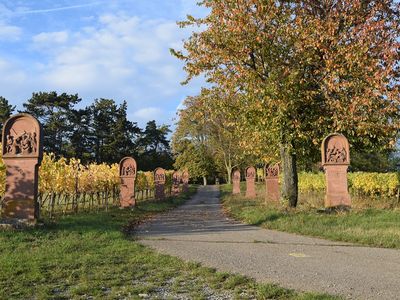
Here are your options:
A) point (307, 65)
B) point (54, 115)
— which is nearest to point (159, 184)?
point (307, 65)

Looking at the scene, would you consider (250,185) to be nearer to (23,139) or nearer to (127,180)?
(127,180)

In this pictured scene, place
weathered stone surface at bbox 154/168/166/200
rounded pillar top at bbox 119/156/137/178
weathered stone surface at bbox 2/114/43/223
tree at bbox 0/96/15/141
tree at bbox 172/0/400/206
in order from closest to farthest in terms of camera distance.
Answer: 1. weathered stone surface at bbox 2/114/43/223
2. tree at bbox 172/0/400/206
3. rounded pillar top at bbox 119/156/137/178
4. weathered stone surface at bbox 154/168/166/200
5. tree at bbox 0/96/15/141

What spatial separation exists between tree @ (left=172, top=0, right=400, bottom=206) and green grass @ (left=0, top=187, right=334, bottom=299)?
8.37 metres

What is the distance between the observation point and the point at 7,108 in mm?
52656

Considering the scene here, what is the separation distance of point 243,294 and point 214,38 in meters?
12.3

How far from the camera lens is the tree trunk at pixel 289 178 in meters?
17.3

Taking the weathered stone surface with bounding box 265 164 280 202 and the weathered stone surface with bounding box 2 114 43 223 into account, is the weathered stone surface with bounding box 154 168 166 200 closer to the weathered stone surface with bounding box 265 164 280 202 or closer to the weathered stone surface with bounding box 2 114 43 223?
the weathered stone surface with bounding box 265 164 280 202

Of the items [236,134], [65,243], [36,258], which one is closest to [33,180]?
[65,243]

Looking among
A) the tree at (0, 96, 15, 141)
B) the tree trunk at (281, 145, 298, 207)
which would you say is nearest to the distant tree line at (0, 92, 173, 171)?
the tree at (0, 96, 15, 141)

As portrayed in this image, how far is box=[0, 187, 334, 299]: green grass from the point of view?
18.4 ft

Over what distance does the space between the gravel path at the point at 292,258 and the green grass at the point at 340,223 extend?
58cm

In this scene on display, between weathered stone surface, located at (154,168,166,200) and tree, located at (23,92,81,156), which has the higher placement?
tree, located at (23,92,81,156)

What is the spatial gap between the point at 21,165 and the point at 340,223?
890 cm

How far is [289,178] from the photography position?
1753 cm
